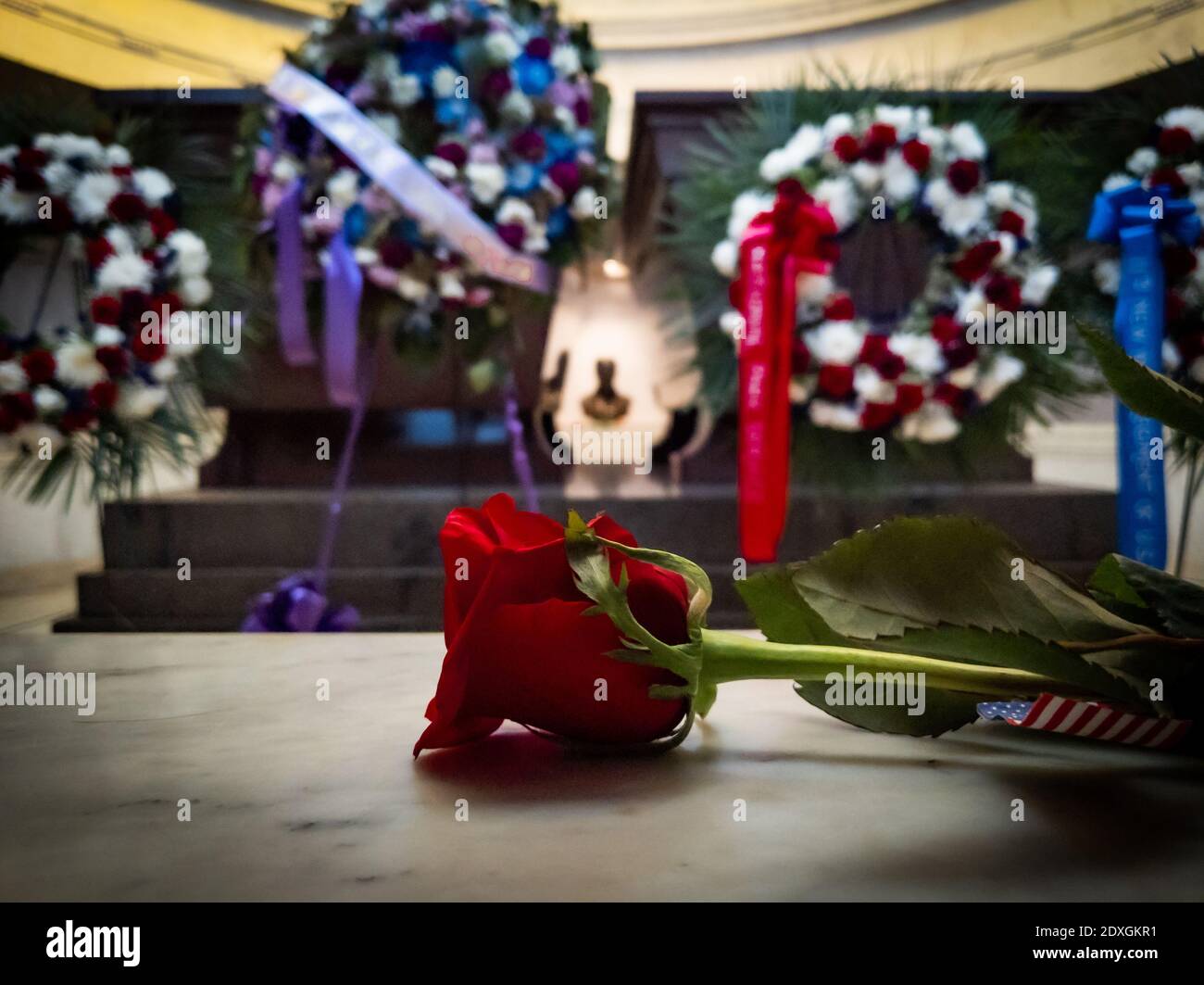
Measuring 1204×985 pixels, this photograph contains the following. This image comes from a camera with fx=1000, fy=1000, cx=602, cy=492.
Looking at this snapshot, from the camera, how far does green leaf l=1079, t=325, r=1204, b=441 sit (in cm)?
29

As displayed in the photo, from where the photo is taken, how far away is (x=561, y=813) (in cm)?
33

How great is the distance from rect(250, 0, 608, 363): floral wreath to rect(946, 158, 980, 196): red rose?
62 centimetres

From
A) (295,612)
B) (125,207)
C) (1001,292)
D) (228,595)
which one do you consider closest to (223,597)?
(228,595)

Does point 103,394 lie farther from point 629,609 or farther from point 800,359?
point 629,609

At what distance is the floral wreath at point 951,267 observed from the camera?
1564 millimetres

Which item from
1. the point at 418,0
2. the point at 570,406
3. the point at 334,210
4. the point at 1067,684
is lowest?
the point at 1067,684

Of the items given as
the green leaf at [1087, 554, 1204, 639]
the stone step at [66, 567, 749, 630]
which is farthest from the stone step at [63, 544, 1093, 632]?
the green leaf at [1087, 554, 1204, 639]

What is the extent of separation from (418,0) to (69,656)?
1.48 meters

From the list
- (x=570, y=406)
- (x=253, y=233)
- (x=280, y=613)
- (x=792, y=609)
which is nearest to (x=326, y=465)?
(x=253, y=233)

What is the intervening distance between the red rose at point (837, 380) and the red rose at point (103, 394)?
118cm

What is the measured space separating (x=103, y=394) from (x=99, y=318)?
133 mm

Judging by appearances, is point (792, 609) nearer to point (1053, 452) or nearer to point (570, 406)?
point (570, 406)

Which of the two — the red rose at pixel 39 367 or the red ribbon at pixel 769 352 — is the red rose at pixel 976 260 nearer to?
the red ribbon at pixel 769 352

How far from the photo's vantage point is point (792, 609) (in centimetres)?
37
